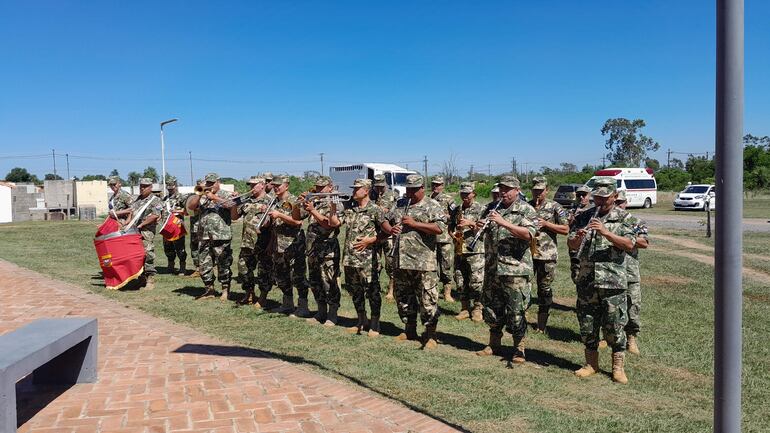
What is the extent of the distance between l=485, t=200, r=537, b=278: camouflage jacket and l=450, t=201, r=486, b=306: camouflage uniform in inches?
75.3

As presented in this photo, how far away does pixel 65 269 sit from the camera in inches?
495

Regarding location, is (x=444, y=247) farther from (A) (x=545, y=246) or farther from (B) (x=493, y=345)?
(B) (x=493, y=345)

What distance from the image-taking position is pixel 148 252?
33.7ft

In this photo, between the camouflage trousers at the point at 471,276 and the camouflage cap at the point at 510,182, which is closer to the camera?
the camouflage cap at the point at 510,182

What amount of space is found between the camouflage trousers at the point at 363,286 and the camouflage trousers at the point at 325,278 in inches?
11.0

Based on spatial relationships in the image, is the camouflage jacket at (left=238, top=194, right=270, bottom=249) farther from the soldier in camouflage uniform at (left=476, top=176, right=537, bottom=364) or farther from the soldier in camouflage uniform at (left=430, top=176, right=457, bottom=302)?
the soldier in camouflage uniform at (left=476, top=176, right=537, bottom=364)

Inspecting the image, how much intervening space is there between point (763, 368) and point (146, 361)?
6234 millimetres

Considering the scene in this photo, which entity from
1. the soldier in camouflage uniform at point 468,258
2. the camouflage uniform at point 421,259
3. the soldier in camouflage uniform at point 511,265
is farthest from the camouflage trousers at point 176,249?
the soldier in camouflage uniform at point 511,265

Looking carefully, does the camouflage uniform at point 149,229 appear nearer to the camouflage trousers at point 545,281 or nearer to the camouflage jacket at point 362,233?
the camouflage jacket at point 362,233

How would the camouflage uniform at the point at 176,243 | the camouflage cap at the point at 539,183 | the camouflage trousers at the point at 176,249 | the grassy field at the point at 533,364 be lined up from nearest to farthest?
the grassy field at the point at 533,364 → the camouflage cap at the point at 539,183 → the camouflage uniform at the point at 176,243 → the camouflage trousers at the point at 176,249

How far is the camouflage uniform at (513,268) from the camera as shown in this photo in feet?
19.6

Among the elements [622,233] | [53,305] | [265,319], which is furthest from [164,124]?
[622,233]

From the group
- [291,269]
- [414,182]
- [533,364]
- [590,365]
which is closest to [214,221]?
[291,269]

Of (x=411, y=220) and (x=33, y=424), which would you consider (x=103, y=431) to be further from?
(x=411, y=220)
